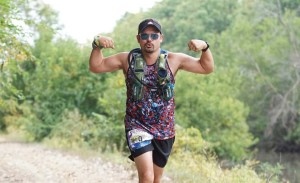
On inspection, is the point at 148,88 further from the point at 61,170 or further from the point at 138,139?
the point at 61,170

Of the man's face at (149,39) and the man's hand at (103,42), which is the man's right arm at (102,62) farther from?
the man's face at (149,39)

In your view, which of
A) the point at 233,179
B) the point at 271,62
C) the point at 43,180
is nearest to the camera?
the point at 233,179

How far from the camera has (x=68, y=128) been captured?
22812mm

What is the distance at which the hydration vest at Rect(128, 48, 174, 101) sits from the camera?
599 centimetres

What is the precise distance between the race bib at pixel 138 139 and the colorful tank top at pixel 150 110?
0.05 m

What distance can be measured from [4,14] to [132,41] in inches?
689

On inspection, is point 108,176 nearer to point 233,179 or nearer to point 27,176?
point 27,176

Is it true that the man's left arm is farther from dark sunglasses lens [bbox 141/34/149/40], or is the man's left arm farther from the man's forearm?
the man's forearm

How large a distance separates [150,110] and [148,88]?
0.72 feet

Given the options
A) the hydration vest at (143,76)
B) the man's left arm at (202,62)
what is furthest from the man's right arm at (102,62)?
the man's left arm at (202,62)

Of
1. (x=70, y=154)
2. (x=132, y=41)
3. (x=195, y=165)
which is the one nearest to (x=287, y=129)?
(x=132, y=41)

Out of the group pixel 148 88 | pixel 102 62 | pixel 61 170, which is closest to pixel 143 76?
pixel 148 88

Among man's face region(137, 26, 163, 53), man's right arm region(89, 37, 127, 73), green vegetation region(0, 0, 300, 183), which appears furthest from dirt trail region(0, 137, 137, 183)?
man's face region(137, 26, 163, 53)

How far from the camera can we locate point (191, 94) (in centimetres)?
2986
